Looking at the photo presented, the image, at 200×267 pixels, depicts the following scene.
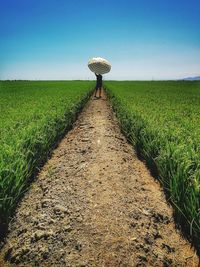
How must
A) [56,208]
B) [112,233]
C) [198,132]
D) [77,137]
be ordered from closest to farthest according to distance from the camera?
[112,233], [56,208], [198,132], [77,137]

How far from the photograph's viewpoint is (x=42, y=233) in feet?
13.9

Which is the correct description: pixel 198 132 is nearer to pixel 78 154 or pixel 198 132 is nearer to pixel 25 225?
pixel 78 154

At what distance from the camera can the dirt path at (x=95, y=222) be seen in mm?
3832

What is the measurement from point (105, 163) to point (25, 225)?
3.05 meters

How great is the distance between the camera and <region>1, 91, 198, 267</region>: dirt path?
383cm

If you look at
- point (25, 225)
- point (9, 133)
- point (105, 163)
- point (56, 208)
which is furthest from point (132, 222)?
point (9, 133)

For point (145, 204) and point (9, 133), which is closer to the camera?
point (145, 204)

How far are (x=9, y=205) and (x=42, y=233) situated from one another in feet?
2.28

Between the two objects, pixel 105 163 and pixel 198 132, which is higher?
A: pixel 198 132

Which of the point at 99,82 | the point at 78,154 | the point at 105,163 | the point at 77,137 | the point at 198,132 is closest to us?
the point at 198,132

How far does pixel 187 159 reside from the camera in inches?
184

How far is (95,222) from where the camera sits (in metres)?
4.50

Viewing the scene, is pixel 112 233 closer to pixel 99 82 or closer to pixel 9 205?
pixel 9 205

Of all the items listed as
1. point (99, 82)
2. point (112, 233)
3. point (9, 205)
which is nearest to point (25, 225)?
point (9, 205)
